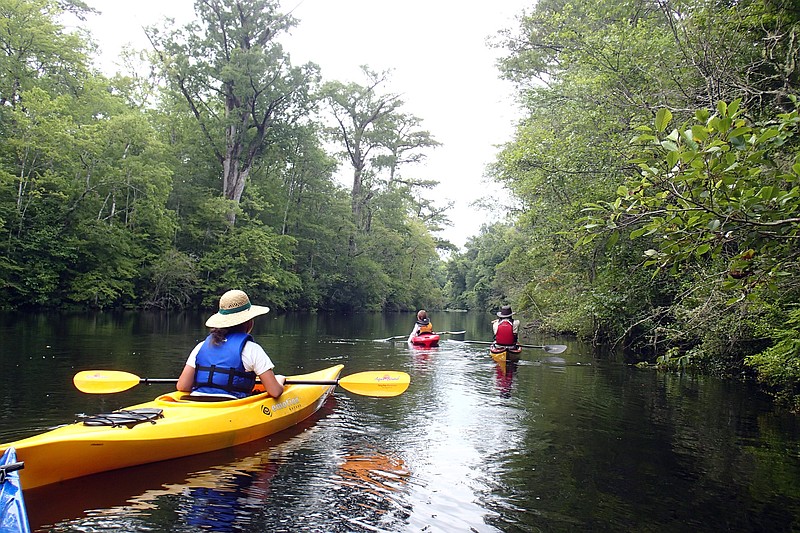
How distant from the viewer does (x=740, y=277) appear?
13.5ft

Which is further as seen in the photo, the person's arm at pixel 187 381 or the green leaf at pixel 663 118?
the person's arm at pixel 187 381

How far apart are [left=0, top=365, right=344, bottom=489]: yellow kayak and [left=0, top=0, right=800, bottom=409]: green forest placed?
11.7 feet

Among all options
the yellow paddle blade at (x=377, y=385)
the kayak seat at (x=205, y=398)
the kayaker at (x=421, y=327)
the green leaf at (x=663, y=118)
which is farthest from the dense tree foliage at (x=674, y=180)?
the kayaker at (x=421, y=327)

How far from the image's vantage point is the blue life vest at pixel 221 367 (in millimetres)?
5402

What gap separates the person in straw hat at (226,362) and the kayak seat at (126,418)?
61 centimetres

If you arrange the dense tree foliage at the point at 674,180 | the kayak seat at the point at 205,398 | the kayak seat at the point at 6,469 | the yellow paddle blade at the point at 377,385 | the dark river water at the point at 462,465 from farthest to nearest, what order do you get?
the yellow paddle blade at the point at 377,385 < the kayak seat at the point at 205,398 < the dark river water at the point at 462,465 < the dense tree foliage at the point at 674,180 < the kayak seat at the point at 6,469

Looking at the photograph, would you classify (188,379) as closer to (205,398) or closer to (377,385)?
(205,398)

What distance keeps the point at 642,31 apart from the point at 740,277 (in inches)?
384

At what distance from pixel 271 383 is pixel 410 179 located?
123 feet

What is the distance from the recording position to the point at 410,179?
42250mm

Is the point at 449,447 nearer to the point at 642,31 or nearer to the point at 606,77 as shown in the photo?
the point at 606,77

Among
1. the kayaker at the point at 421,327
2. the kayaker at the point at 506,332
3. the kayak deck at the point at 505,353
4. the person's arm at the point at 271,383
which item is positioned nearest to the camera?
the person's arm at the point at 271,383

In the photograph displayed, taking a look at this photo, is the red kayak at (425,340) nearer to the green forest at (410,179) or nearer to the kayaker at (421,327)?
the kayaker at (421,327)

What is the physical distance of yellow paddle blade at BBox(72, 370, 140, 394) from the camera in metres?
6.11
